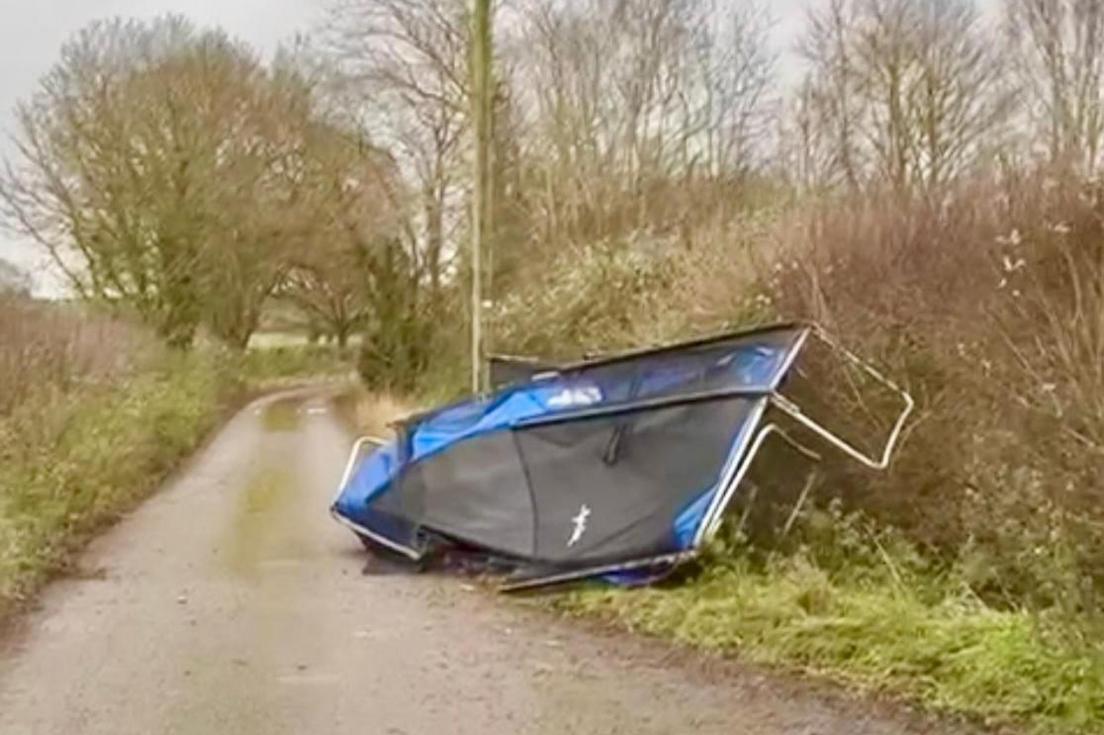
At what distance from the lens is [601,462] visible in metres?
8.66

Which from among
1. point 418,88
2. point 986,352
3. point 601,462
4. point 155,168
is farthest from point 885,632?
point 155,168

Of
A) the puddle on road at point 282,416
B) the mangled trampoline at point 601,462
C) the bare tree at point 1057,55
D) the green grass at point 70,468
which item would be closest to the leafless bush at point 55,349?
the green grass at point 70,468

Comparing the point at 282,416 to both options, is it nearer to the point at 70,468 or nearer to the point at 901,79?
the point at 901,79

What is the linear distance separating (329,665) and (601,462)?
2.53m

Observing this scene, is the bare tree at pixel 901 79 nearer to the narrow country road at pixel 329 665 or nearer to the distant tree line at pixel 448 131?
the distant tree line at pixel 448 131

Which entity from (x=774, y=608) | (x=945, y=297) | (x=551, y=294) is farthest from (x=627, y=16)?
(x=774, y=608)

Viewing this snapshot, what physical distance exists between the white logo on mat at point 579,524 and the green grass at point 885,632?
48 centimetres

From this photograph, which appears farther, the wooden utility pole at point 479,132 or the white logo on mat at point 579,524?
the wooden utility pole at point 479,132

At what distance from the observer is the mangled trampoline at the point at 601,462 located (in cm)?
813

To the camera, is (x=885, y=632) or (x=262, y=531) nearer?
(x=885, y=632)

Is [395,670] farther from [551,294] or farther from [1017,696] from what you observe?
[551,294]

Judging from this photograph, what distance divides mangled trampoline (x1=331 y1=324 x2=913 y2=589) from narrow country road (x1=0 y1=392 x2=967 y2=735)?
0.51m

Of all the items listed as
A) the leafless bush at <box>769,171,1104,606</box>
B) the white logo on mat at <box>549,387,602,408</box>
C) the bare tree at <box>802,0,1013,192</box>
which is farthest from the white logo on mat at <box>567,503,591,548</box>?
the bare tree at <box>802,0,1013,192</box>

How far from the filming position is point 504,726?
5.60 m
